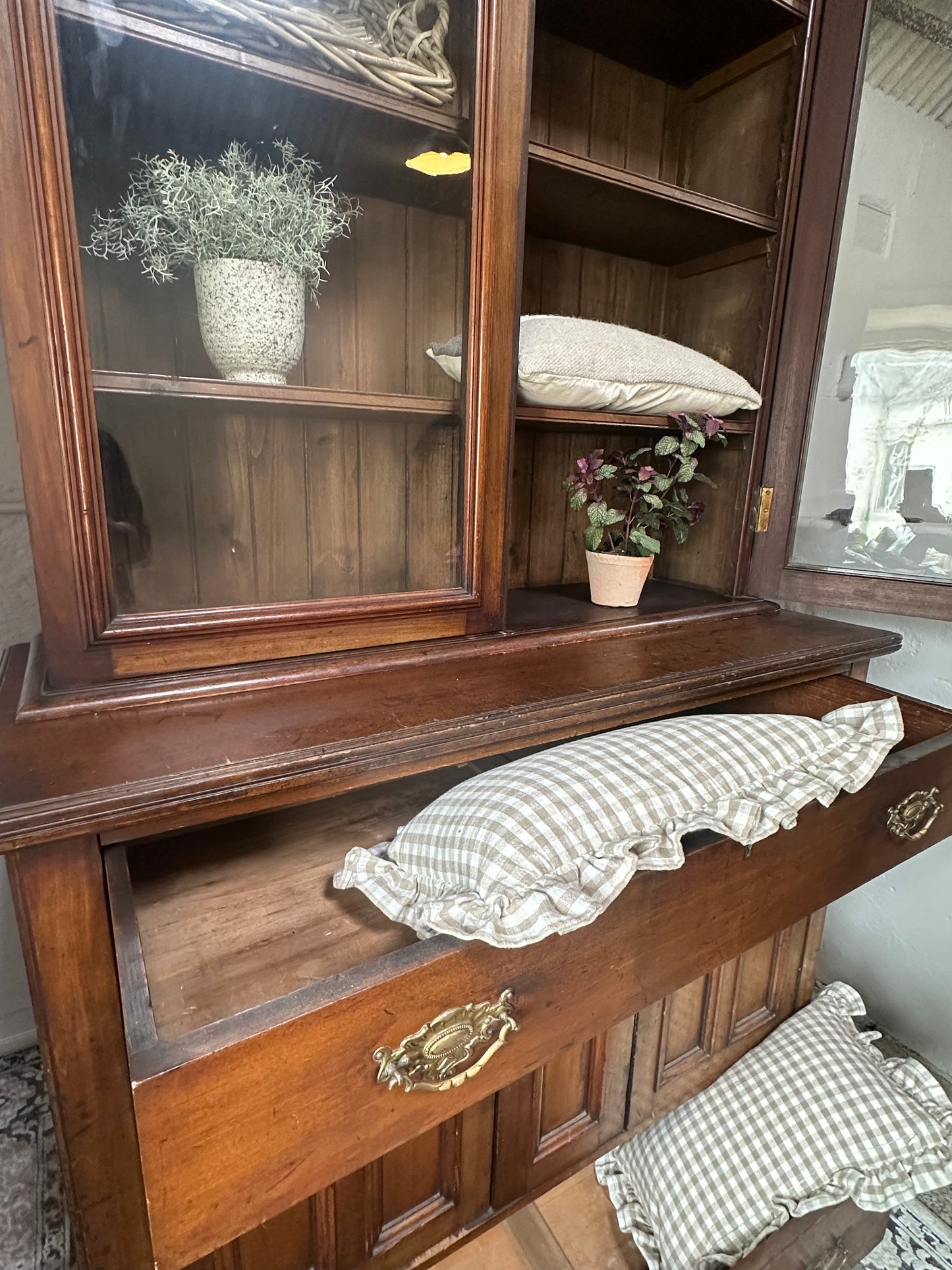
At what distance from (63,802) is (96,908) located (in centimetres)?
11

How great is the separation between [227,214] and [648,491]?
0.74 meters

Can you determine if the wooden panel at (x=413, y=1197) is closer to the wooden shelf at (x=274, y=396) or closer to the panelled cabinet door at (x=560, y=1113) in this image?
the panelled cabinet door at (x=560, y=1113)

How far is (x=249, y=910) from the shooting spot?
0.66m

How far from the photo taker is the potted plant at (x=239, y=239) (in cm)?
76

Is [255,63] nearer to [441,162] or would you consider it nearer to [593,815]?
[441,162]

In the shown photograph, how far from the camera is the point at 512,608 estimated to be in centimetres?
113

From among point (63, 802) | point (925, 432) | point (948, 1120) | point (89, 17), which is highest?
point (89, 17)

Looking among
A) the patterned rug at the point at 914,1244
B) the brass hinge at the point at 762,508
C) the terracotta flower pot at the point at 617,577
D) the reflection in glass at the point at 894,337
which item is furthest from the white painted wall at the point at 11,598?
the patterned rug at the point at 914,1244

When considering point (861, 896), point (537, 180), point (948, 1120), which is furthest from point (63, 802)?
point (861, 896)

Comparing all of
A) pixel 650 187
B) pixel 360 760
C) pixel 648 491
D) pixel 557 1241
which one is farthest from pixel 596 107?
pixel 557 1241

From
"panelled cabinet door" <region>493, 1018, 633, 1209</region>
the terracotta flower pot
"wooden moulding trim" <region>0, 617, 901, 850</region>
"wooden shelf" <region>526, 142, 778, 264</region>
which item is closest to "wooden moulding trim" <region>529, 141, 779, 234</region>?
"wooden shelf" <region>526, 142, 778, 264</region>

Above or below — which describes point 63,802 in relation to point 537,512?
below

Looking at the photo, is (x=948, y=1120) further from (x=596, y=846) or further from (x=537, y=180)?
(x=537, y=180)

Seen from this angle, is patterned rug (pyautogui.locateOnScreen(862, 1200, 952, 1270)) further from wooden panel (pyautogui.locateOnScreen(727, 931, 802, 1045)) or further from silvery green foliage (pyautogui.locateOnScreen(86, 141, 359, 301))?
silvery green foliage (pyautogui.locateOnScreen(86, 141, 359, 301))
